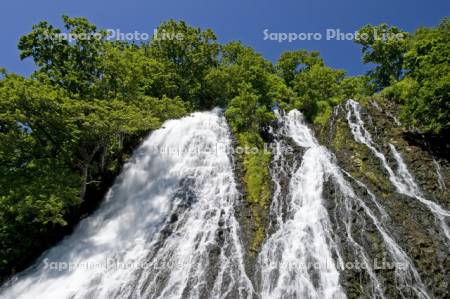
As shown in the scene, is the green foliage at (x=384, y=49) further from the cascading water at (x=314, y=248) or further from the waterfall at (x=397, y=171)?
the cascading water at (x=314, y=248)

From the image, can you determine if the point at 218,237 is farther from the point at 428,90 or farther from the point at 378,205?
the point at 428,90

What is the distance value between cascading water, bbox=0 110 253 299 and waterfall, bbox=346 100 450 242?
6811mm

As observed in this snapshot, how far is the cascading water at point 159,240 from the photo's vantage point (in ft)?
40.2

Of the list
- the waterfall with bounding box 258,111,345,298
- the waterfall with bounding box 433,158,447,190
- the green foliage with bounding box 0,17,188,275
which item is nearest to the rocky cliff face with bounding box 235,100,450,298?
the waterfall with bounding box 433,158,447,190

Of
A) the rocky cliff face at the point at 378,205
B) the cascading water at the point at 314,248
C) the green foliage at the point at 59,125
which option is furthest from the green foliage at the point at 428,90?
the green foliage at the point at 59,125

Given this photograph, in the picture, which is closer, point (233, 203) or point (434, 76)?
point (233, 203)

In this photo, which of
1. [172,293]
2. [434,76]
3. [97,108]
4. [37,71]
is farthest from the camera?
[37,71]

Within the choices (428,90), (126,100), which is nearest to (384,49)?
(428,90)

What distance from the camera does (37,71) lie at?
20.3 m

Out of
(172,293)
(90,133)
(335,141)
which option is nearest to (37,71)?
(90,133)

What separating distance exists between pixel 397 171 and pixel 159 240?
418 inches

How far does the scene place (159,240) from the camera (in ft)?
47.7

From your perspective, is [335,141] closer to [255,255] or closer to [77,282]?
[255,255]

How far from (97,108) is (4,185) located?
5.08m
